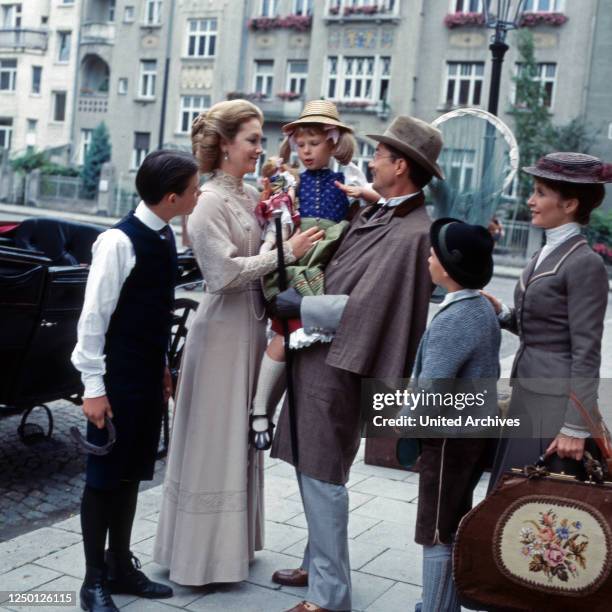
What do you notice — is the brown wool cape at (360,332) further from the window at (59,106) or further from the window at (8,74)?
the window at (8,74)

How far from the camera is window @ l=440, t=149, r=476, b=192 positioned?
313 inches

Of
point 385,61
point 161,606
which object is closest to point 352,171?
point 161,606

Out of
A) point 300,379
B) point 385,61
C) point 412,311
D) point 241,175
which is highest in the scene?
point 385,61

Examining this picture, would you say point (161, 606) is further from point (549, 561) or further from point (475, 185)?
point (475, 185)

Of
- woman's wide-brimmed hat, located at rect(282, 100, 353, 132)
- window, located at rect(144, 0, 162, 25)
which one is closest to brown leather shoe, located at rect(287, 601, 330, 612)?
woman's wide-brimmed hat, located at rect(282, 100, 353, 132)

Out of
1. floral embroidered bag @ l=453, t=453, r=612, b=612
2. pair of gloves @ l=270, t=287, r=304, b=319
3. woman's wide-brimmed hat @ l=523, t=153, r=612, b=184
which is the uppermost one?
woman's wide-brimmed hat @ l=523, t=153, r=612, b=184

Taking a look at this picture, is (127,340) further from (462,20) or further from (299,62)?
(299,62)

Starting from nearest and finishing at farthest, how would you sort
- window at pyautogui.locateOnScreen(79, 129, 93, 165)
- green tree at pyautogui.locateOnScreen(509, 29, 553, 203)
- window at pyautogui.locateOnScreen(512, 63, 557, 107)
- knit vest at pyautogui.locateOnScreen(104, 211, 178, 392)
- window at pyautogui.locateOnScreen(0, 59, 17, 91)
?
1. knit vest at pyautogui.locateOnScreen(104, 211, 178, 392)
2. green tree at pyautogui.locateOnScreen(509, 29, 553, 203)
3. window at pyautogui.locateOnScreen(512, 63, 557, 107)
4. window at pyautogui.locateOnScreen(79, 129, 93, 165)
5. window at pyautogui.locateOnScreen(0, 59, 17, 91)

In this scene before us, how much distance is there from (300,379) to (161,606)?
1108mm

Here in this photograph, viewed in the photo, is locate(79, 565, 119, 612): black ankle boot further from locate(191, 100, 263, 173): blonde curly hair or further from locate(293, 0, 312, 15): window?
locate(293, 0, 312, 15): window

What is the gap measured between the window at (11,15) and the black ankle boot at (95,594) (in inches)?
2053

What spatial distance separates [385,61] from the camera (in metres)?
37.4

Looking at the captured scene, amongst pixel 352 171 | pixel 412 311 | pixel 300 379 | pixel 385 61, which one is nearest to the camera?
pixel 412 311

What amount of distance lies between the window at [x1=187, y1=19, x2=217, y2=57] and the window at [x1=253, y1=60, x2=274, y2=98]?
2436 millimetres
